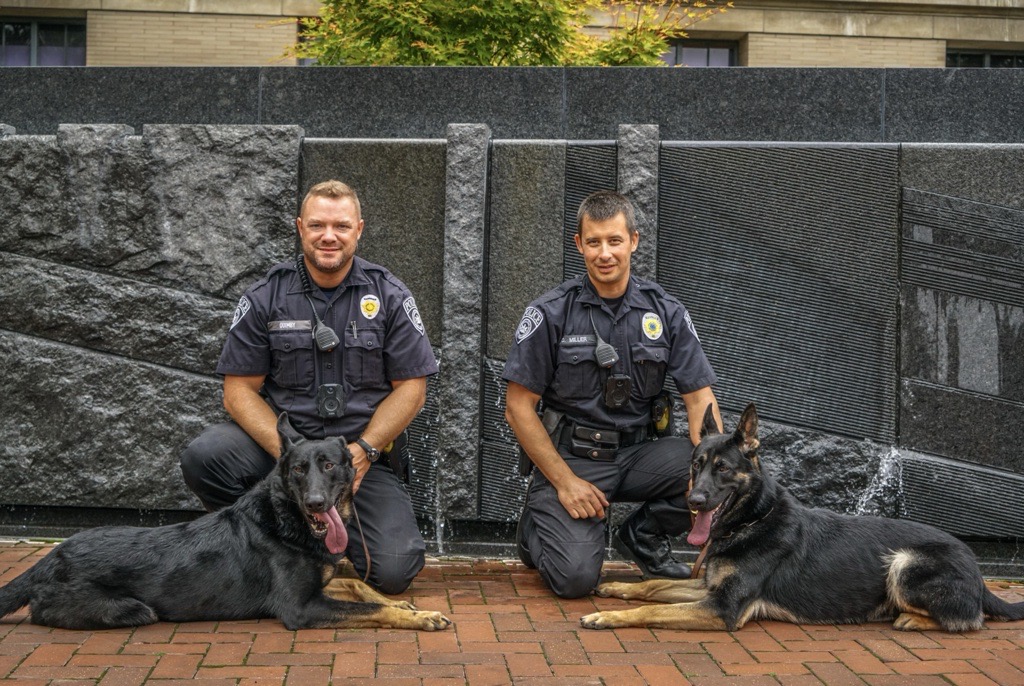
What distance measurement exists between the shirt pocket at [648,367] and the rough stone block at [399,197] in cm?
124

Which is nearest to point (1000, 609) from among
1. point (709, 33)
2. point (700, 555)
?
point (700, 555)

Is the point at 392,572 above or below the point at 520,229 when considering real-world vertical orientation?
below

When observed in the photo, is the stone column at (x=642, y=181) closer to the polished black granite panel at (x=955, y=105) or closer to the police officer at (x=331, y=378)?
the police officer at (x=331, y=378)

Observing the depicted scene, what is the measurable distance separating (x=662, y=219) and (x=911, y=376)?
5.10 feet

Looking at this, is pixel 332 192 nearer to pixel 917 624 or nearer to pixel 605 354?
pixel 605 354

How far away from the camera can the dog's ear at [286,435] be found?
4.29m

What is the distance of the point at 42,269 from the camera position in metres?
5.78

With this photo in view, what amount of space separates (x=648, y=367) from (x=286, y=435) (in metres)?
1.73

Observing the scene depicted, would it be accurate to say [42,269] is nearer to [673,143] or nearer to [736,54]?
[673,143]

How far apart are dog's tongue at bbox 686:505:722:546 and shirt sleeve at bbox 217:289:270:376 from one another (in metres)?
2.07

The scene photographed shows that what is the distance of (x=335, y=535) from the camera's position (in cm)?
430

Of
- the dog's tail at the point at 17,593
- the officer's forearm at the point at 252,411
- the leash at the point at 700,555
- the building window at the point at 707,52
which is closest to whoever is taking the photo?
the dog's tail at the point at 17,593

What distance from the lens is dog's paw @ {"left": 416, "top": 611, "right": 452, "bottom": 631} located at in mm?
4199

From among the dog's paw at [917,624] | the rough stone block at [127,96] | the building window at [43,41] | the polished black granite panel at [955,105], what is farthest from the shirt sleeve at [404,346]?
the building window at [43,41]
